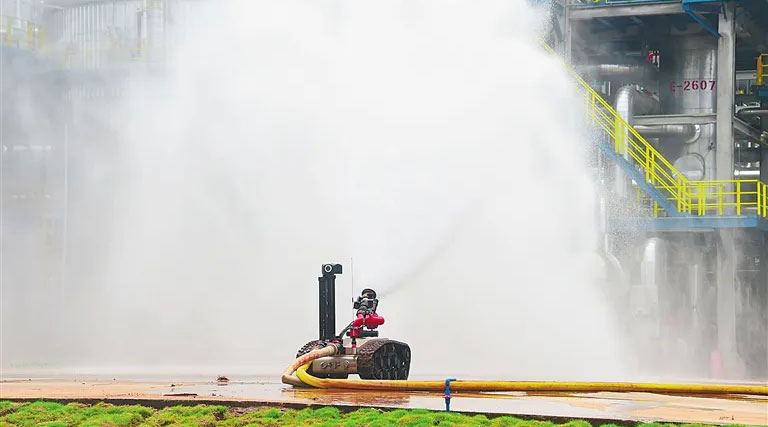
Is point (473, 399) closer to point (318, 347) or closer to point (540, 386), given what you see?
point (540, 386)

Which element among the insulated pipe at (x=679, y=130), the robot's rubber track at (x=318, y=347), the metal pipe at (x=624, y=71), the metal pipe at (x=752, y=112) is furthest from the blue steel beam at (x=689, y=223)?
the robot's rubber track at (x=318, y=347)

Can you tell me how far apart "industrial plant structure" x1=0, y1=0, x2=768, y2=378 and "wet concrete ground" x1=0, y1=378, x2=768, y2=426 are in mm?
13841

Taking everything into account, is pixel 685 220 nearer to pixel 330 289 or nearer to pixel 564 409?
pixel 330 289

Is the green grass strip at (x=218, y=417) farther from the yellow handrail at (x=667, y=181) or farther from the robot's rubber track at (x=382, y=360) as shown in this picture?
the yellow handrail at (x=667, y=181)

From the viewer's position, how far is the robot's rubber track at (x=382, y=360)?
20.5 metres

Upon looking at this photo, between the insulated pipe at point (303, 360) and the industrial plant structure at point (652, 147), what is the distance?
1268 centimetres

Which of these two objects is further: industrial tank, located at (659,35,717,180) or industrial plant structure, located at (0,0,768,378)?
industrial tank, located at (659,35,717,180)

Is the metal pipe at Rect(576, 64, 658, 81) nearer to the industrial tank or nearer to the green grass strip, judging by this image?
the industrial tank

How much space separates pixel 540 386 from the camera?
18.5 m

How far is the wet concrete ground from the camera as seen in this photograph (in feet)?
50.7

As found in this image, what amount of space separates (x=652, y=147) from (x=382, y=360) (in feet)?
50.6

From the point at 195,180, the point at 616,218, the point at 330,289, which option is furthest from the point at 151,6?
the point at 330,289

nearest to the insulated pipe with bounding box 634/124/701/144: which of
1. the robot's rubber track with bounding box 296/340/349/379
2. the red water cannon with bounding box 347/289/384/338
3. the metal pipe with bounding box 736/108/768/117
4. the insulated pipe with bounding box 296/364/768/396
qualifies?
the metal pipe with bounding box 736/108/768/117

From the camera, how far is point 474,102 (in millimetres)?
30047
